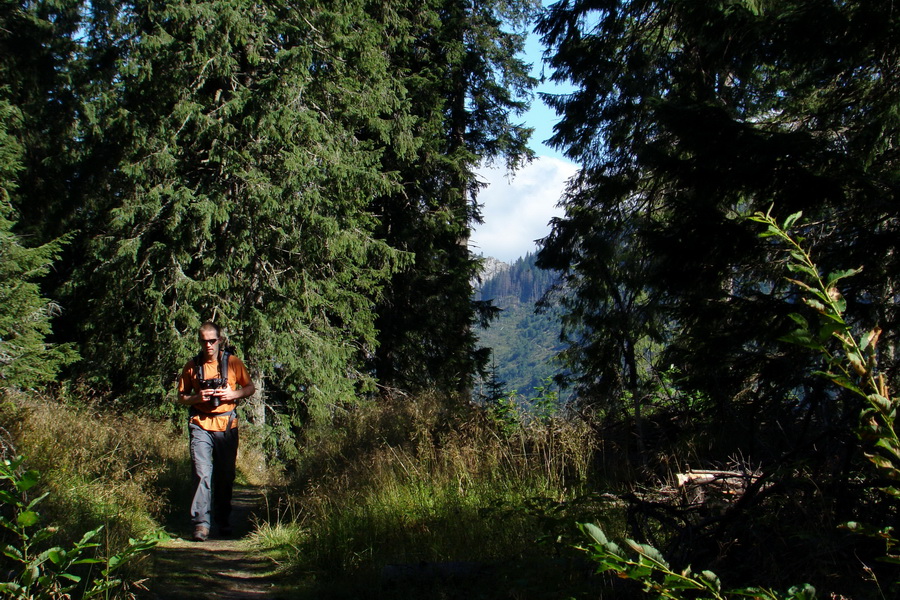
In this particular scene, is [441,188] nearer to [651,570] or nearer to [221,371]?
[221,371]

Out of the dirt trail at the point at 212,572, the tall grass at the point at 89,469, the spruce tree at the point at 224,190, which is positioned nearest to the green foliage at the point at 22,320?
the spruce tree at the point at 224,190

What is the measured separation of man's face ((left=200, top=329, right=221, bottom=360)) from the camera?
6.67m

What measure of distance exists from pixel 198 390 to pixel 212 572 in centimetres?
189

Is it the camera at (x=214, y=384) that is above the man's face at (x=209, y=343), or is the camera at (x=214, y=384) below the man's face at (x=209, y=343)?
below

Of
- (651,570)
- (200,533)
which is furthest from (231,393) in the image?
(651,570)

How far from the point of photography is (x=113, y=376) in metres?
13.3

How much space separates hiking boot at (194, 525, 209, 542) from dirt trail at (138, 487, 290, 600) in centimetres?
5

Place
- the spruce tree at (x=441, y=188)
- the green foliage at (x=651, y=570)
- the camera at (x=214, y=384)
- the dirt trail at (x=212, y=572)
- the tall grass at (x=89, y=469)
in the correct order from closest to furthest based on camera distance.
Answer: the green foliage at (x=651, y=570), the dirt trail at (x=212, y=572), the tall grass at (x=89, y=469), the camera at (x=214, y=384), the spruce tree at (x=441, y=188)

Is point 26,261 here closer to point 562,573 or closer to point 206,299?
point 206,299

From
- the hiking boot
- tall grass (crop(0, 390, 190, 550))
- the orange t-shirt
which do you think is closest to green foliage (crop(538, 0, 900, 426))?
the orange t-shirt

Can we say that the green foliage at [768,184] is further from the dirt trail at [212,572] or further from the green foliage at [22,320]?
the green foliage at [22,320]

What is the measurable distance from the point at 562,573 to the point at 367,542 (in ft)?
6.77

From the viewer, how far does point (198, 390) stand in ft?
21.9

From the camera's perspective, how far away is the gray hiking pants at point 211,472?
6.50 m
